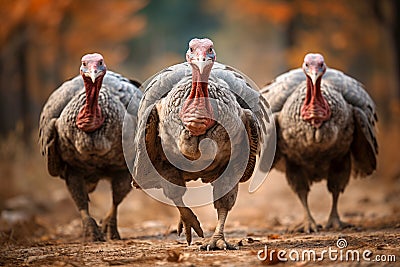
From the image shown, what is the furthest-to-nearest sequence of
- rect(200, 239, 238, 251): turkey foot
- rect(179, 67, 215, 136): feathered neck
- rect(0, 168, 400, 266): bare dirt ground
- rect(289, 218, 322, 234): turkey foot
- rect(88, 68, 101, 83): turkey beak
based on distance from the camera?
rect(289, 218, 322, 234): turkey foot
rect(88, 68, 101, 83): turkey beak
rect(200, 239, 238, 251): turkey foot
rect(179, 67, 215, 136): feathered neck
rect(0, 168, 400, 266): bare dirt ground

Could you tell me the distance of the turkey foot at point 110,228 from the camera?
709cm

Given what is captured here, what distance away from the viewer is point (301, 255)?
483 centimetres

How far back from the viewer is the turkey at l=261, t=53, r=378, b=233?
6.81m

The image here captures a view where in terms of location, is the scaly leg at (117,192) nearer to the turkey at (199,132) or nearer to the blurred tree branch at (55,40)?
the turkey at (199,132)

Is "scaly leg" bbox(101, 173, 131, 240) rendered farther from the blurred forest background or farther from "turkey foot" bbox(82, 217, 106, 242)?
the blurred forest background

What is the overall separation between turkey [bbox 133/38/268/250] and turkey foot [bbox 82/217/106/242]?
1.30 meters

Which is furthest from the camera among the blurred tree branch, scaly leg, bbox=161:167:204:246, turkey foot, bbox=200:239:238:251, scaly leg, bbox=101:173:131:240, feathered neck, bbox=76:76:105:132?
the blurred tree branch

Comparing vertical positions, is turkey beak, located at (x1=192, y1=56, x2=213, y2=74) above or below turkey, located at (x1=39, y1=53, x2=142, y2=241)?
above

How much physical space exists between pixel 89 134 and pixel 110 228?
1.19 meters

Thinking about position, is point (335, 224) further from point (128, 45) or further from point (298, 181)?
point (128, 45)

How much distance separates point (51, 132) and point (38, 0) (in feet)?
16.4

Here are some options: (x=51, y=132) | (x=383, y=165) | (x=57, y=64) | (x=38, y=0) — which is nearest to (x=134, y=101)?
(x=51, y=132)

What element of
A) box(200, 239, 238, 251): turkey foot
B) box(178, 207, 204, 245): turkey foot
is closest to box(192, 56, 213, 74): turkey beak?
box(178, 207, 204, 245): turkey foot

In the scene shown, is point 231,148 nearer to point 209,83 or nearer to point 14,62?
point 209,83
